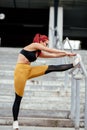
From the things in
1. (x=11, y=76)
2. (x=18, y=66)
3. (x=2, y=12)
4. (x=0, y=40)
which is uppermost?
(x=18, y=66)

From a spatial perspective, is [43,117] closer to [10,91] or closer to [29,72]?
[29,72]

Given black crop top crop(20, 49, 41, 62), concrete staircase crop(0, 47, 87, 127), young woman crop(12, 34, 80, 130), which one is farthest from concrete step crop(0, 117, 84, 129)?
black crop top crop(20, 49, 41, 62)

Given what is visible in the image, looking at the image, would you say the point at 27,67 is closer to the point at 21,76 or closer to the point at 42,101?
the point at 21,76

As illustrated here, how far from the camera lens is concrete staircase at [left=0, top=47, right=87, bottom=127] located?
7.30m

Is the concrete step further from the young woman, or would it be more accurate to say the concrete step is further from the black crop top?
the black crop top

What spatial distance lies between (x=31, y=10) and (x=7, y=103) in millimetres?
20523

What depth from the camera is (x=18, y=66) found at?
261 inches

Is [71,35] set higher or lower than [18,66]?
lower

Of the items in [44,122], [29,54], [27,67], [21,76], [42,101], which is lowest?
[42,101]

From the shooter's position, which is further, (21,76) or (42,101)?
(42,101)

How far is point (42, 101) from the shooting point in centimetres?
871

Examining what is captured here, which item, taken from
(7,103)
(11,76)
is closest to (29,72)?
(7,103)

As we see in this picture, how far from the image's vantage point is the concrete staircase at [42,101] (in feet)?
24.0

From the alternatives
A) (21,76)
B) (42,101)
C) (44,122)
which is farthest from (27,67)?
(42,101)
